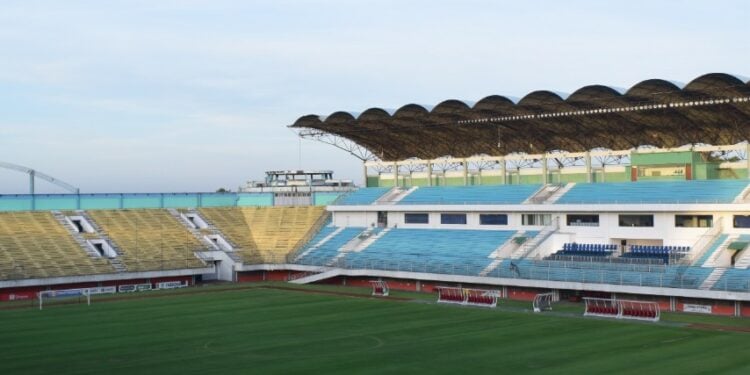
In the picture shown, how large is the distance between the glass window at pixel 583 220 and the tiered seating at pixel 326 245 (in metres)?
17.6

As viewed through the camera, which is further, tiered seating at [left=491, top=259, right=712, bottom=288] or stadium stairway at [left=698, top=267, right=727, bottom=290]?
tiered seating at [left=491, top=259, right=712, bottom=288]

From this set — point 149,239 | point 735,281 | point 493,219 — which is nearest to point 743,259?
point 735,281

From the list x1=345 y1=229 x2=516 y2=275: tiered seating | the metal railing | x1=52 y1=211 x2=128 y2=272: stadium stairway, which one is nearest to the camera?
the metal railing

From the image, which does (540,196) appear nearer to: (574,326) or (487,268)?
(487,268)

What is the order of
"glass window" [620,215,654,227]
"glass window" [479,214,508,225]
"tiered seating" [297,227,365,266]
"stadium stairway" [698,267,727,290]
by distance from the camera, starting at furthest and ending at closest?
1. "tiered seating" [297,227,365,266]
2. "glass window" [479,214,508,225]
3. "glass window" [620,215,654,227]
4. "stadium stairway" [698,267,727,290]

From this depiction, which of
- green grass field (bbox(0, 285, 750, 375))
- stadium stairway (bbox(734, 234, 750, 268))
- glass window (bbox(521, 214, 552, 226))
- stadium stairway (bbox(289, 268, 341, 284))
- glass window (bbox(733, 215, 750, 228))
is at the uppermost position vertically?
glass window (bbox(521, 214, 552, 226))

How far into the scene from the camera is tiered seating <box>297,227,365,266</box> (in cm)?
6649

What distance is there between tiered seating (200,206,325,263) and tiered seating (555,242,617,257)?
2199 centimetres

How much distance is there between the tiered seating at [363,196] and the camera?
75.1 metres

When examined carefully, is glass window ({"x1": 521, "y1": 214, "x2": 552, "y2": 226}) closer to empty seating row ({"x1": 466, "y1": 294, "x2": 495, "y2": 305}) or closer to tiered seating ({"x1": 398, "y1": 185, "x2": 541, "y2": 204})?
tiered seating ({"x1": 398, "y1": 185, "x2": 541, "y2": 204})

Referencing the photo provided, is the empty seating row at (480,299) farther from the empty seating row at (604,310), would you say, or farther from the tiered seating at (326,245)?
the tiered seating at (326,245)

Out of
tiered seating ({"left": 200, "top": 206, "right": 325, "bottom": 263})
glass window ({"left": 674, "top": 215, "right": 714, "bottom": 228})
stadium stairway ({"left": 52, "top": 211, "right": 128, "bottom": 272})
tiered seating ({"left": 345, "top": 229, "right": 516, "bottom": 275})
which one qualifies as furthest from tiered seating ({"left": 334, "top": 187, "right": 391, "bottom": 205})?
glass window ({"left": 674, "top": 215, "right": 714, "bottom": 228})

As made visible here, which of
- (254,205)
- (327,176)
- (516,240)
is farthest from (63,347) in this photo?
(327,176)

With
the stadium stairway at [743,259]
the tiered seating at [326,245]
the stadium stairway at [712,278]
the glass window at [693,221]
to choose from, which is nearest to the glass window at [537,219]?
the glass window at [693,221]
